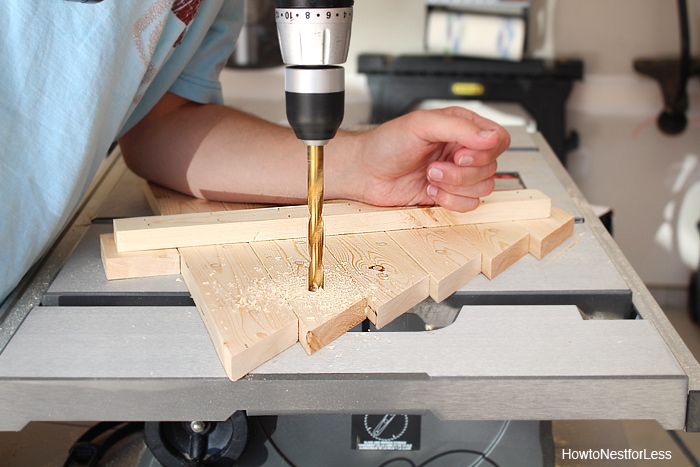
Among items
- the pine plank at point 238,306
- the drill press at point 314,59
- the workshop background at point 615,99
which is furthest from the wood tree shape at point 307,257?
the workshop background at point 615,99

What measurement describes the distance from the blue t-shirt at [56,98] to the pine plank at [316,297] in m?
0.21

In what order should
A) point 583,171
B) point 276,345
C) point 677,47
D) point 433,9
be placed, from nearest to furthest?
point 276,345, point 433,9, point 677,47, point 583,171

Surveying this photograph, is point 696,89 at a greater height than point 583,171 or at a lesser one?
greater

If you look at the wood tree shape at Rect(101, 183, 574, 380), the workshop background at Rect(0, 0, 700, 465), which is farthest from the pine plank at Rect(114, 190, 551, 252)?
the workshop background at Rect(0, 0, 700, 465)

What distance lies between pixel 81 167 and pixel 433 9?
4.04 ft

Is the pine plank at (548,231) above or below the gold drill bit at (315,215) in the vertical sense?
below

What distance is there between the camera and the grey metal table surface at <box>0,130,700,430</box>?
63 cm

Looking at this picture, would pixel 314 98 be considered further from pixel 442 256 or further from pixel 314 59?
pixel 442 256

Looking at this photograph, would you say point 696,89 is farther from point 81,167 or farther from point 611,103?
point 81,167

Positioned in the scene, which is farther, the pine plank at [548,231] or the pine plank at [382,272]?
the pine plank at [548,231]

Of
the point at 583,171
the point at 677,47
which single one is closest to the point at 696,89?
the point at 677,47

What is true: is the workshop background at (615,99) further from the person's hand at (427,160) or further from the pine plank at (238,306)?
the pine plank at (238,306)

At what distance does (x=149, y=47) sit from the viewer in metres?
0.78

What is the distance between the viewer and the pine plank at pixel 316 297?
2.18ft
